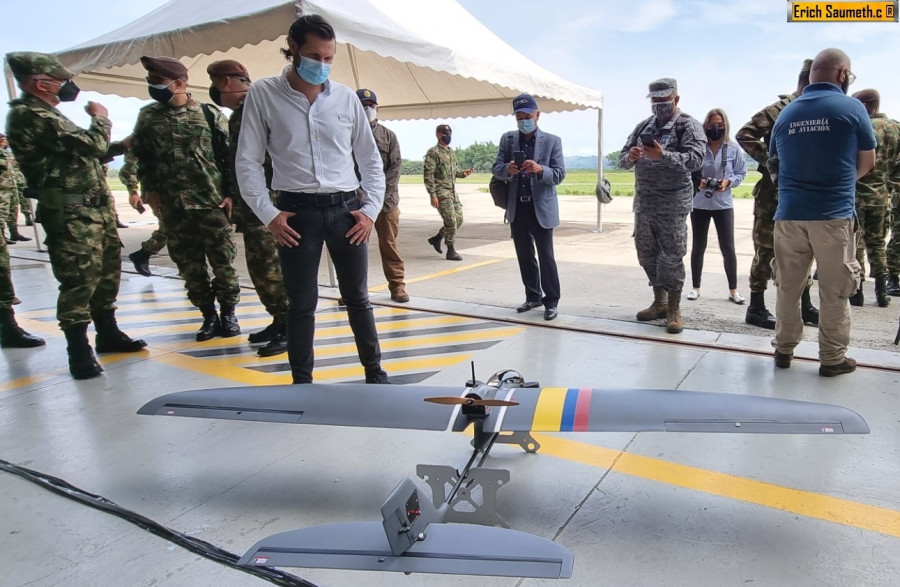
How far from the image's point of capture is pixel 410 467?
2541mm

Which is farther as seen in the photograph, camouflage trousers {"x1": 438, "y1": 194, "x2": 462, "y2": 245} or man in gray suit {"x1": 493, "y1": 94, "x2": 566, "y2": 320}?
camouflage trousers {"x1": 438, "y1": 194, "x2": 462, "y2": 245}

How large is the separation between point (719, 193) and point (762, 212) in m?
0.78

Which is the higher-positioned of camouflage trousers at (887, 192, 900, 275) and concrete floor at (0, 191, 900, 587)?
camouflage trousers at (887, 192, 900, 275)

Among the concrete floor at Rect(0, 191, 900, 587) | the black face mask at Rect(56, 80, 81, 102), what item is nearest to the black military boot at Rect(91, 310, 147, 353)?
the concrete floor at Rect(0, 191, 900, 587)

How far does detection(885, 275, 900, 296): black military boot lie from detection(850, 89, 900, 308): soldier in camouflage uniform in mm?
346

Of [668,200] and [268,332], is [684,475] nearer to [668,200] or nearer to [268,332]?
[668,200]

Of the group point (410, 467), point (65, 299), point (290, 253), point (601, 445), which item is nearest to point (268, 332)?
point (65, 299)

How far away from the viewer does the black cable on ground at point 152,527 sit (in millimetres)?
1868

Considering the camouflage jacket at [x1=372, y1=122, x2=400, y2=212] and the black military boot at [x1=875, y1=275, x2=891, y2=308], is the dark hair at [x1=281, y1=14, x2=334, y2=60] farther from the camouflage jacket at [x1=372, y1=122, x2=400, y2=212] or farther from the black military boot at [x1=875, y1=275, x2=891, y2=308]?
the black military boot at [x1=875, y1=275, x2=891, y2=308]

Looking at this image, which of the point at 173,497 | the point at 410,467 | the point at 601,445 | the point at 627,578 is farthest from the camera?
the point at 601,445

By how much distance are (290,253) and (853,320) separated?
4496mm

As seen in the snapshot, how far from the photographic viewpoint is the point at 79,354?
148 inches

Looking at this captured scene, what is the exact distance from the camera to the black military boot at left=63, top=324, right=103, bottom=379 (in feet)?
12.3

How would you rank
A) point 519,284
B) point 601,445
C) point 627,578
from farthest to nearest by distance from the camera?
1. point 519,284
2. point 601,445
3. point 627,578
